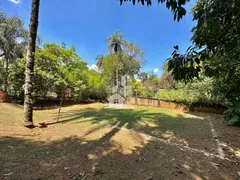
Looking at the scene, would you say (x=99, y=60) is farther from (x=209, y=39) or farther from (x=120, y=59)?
(x=209, y=39)

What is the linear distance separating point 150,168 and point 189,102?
9.63 metres

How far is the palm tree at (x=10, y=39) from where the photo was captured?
34.0ft

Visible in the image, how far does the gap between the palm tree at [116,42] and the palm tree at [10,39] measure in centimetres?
1233

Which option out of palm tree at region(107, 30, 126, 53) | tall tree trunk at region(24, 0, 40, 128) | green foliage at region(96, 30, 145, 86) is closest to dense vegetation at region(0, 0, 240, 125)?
palm tree at region(107, 30, 126, 53)

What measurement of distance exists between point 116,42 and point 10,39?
1376 cm

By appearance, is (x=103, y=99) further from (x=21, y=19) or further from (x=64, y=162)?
(x=64, y=162)

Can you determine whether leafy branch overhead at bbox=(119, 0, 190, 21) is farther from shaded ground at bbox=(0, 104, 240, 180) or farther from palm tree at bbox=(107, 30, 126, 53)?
palm tree at bbox=(107, 30, 126, 53)

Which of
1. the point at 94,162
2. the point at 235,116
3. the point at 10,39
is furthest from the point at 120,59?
the point at 94,162

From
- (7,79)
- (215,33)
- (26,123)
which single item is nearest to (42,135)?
(26,123)

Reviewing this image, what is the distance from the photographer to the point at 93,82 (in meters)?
13.5

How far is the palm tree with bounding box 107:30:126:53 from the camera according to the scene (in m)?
22.0

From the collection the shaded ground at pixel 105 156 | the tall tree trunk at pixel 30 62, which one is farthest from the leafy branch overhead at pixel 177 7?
the tall tree trunk at pixel 30 62

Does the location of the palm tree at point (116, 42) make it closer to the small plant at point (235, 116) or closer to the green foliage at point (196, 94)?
the green foliage at point (196, 94)

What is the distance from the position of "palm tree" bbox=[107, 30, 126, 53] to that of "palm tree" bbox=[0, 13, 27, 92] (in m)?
12.3
